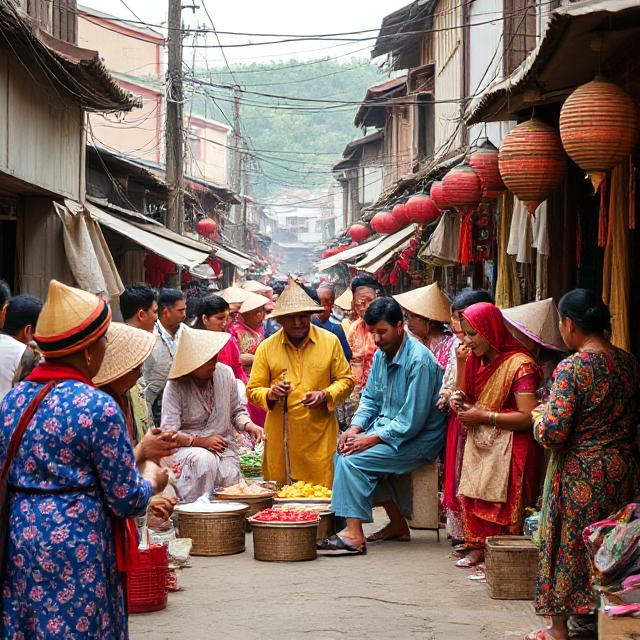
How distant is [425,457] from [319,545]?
113cm

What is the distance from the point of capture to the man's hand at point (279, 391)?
9.62 meters

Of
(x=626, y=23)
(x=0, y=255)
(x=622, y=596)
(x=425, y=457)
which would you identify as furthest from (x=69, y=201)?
(x=622, y=596)

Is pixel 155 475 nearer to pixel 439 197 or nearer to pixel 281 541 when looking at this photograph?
pixel 281 541

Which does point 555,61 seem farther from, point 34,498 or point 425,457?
point 34,498

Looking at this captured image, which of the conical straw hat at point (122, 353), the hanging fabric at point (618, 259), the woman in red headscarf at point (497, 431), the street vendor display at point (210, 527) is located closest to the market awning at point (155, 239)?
the street vendor display at point (210, 527)

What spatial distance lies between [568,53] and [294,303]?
3.83m

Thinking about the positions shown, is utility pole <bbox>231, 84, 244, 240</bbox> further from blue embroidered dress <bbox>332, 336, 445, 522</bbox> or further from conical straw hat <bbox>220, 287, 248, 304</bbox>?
blue embroidered dress <bbox>332, 336, 445, 522</bbox>

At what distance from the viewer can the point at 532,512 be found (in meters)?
7.77

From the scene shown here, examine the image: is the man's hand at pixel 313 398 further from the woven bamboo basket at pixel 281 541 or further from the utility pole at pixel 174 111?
the utility pole at pixel 174 111

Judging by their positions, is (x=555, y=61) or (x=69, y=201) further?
(x=69, y=201)

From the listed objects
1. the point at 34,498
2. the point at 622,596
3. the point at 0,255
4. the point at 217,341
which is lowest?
the point at 622,596

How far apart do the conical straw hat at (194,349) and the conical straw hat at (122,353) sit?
4102 mm

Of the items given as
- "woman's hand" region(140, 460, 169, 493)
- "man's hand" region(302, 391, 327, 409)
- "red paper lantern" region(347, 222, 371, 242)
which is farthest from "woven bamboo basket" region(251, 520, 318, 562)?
"red paper lantern" region(347, 222, 371, 242)

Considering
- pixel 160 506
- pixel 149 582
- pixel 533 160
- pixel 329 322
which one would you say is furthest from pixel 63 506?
pixel 329 322
